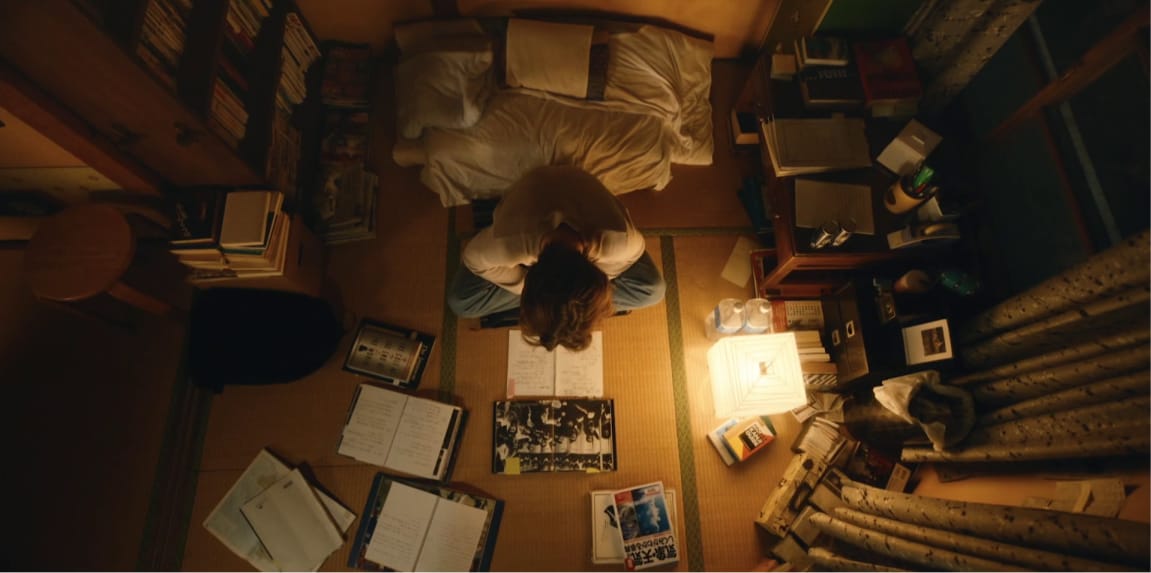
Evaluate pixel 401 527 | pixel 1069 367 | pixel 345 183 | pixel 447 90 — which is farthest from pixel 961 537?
pixel 345 183

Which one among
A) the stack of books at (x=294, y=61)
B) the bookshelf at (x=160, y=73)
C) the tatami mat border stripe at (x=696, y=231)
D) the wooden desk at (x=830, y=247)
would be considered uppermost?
the stack of books at (x=294, y=61)

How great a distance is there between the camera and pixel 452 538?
6.50 feet

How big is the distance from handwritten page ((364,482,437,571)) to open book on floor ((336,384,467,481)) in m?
0.08

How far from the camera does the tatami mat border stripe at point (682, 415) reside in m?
2.01

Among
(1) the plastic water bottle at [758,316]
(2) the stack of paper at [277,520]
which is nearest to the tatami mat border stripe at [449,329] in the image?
→ (2) the stack of paper at [277,520]

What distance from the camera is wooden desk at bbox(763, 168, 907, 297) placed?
1.87 metres

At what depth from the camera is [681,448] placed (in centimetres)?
211

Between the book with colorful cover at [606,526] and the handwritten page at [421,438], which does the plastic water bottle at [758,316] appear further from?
the handwritten page at [421,438]

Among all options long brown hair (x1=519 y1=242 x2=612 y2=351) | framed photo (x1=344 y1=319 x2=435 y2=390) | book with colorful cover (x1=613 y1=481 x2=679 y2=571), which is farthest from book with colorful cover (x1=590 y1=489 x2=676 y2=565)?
long brown hair (x1=519 y1=242 x2=612 y2=351)

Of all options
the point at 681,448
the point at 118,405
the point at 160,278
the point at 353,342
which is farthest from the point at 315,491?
the point at 681,448

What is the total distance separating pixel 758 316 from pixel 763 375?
10.4 inches

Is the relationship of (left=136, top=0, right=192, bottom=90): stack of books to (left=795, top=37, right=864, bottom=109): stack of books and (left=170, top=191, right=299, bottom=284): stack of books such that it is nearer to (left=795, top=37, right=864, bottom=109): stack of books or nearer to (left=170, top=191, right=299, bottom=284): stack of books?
(left=170, top=191, right=299, bottom=284): stack of books

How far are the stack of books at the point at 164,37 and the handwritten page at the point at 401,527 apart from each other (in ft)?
5.08

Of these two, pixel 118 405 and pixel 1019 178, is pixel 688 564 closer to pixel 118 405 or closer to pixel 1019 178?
pixel 1019 178
